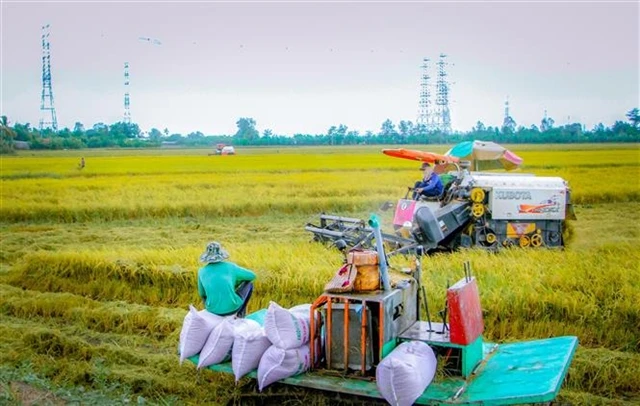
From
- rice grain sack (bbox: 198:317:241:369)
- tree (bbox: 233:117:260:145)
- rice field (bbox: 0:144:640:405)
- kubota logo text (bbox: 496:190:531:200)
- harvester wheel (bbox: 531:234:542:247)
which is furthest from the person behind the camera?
tree (bbox: 233:117:260:145)

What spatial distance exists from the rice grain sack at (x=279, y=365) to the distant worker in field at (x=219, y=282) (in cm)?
84

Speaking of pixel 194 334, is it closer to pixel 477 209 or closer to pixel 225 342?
pixel 225 342

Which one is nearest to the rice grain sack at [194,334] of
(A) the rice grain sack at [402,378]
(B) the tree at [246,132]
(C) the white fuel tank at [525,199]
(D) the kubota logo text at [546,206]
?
(A) the rice grain sack at [402,378]

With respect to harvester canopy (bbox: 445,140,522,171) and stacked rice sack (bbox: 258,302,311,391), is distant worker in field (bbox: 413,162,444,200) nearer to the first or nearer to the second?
harvester canopy (bbox: 445,140,522,171)

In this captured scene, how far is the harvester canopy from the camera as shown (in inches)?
515

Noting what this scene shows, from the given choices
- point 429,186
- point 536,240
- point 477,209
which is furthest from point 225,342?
point 536,240

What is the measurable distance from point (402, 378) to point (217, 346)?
1.61 metres

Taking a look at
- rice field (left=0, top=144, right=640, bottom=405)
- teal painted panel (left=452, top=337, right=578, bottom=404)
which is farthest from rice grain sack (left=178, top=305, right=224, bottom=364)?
teal painted panel (left=452, top=337, right=578, bottom=404)

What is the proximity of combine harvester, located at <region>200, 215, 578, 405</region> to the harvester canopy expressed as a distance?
7437 mm

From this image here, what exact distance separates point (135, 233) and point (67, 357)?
8117 millimetres

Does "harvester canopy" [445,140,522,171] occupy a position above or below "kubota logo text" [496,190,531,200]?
above

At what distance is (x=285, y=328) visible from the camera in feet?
18.4

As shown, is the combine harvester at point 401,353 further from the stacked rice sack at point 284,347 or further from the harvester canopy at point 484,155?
the harvester canopy at point 484,155

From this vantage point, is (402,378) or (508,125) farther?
(508,125)
